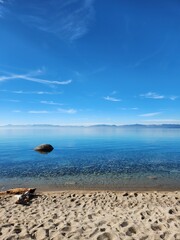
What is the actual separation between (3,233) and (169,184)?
1618 centimetres

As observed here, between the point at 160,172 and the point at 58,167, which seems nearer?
the point at 160,172

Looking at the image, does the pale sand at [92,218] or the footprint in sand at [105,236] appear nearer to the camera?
the footprint in sand at [105,236]

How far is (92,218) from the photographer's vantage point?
1013cm

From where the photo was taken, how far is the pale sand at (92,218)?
8.32 metres

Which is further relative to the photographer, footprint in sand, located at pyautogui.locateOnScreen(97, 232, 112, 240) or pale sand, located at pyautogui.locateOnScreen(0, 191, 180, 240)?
pale sand, located at pyautogui.locateOnScreen(0, 191, 180, 240)

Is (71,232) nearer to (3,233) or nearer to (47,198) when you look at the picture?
(3,233)

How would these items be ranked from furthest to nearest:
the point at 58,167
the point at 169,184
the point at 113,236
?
1. the point at 58,167
2. the point at 169,184
3. the point at 113,236

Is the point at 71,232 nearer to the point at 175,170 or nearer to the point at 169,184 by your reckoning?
the point at 169,184

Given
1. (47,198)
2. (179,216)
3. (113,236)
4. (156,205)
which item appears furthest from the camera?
(47,198)

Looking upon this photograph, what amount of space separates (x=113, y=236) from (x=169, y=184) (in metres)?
14.1

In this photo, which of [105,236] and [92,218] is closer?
[105,236]

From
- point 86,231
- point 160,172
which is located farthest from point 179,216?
point 160,172

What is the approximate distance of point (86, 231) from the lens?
858 cm

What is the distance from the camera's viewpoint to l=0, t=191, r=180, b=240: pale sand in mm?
8320
